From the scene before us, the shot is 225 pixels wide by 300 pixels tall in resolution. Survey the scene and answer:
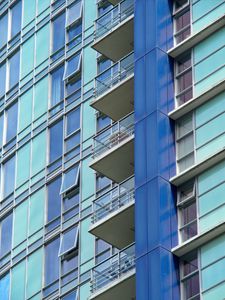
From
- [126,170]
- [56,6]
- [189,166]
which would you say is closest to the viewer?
[189,166]

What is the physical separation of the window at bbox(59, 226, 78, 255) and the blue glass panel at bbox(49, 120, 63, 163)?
3.51 metres

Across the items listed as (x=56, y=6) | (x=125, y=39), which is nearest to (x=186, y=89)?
(x=125, y=39)

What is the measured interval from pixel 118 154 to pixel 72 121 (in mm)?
5887

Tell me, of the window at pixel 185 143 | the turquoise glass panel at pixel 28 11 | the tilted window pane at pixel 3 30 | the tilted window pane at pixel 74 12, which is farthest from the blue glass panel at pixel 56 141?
the window at pixel 185 143

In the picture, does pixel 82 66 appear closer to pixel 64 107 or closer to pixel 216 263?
pixel 64 107

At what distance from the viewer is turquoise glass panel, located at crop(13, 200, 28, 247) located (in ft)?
153

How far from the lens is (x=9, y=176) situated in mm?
49344

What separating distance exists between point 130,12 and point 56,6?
6.95m

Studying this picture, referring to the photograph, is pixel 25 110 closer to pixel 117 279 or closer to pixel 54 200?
pixel 54 200

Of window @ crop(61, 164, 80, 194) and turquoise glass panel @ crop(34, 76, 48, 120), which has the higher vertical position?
turquoise glass panel @ crop(34, 76, 48, 120)

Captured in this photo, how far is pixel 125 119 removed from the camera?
4262cm

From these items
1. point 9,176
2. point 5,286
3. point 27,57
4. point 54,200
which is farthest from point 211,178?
point 27,57

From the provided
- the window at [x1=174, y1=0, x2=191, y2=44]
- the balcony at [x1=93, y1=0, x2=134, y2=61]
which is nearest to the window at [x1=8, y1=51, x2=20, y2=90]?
the balcony at [x1=93, y1=0, x2=134, y2=61]

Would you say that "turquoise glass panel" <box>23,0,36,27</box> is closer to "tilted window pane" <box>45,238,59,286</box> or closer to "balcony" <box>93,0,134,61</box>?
"balcony" <box>93,0,134,61</box>
